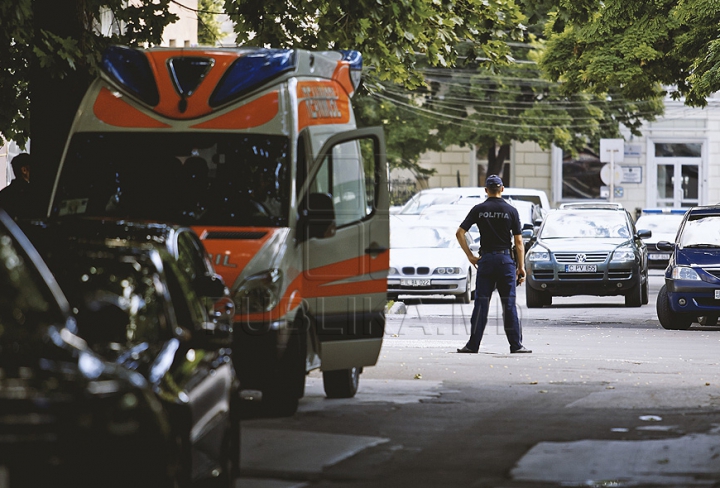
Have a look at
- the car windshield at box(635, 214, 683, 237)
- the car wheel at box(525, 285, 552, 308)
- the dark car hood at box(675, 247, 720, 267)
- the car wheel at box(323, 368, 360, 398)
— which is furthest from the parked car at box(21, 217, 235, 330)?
the car windshield at box(635, 214, 683, 237)

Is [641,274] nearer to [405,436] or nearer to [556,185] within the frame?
[405,436]

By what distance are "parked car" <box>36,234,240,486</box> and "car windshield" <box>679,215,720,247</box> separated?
13.9 meters

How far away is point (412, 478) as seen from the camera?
834cm

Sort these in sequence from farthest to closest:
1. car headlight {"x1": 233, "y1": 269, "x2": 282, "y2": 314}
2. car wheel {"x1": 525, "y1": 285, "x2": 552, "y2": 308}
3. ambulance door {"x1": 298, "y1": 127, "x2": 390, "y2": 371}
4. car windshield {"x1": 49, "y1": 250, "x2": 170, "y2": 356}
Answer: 1. car wheel {"x1": 525, "y1": 285, "x2": 552, "y2": 308}
2. ambulance door {"x1": 298, "y1": 127, "x2": 390, "y2": 371}
3. car headlight {"x1": 233, "y1": 269, "x2": 282, "y2": 314}
4. car windshield {"x1": 49, "y1": 250, "x2": 170, "y2": 356}

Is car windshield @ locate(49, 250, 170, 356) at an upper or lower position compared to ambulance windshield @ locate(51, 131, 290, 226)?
lower

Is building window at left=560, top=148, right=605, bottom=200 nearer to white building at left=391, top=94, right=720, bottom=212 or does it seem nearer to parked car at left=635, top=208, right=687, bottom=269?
white building at left=391, top=94, right=720, bottom=212

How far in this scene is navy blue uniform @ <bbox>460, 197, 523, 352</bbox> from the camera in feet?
50.6

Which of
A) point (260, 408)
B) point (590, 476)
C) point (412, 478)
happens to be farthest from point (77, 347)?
point (260, 408)

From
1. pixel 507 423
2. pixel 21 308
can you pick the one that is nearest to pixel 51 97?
pixel 507 423

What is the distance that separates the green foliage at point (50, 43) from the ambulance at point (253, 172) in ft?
9.95

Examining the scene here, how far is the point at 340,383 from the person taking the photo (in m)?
12.0

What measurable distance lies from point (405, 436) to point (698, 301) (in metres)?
11.0

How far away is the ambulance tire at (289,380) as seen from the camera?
10254 millimetres

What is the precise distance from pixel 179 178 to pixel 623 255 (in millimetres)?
14860
